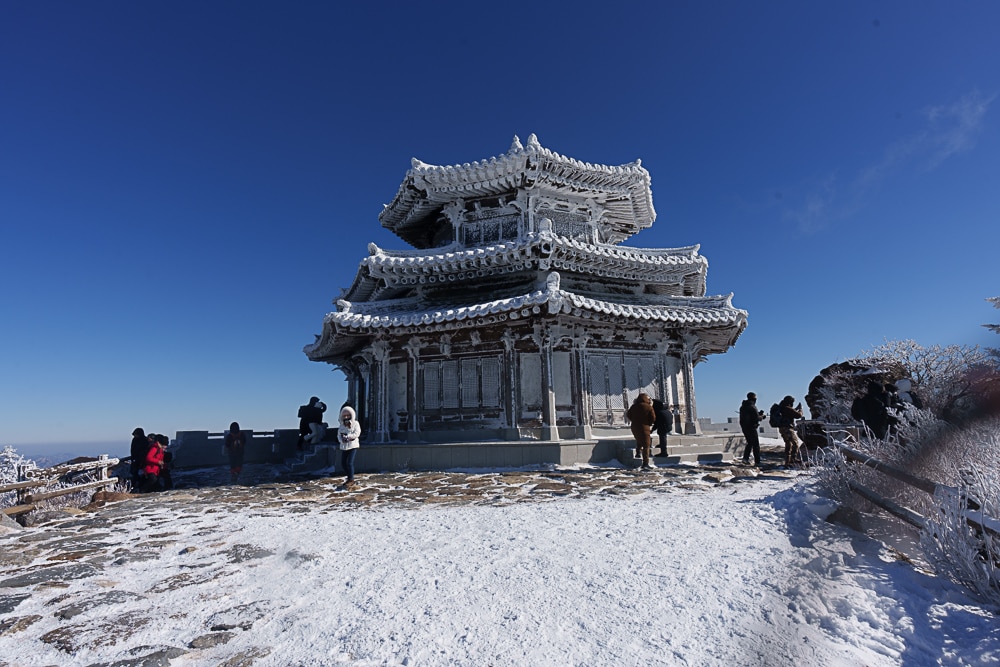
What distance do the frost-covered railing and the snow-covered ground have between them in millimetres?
469

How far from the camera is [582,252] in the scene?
46.2 feet

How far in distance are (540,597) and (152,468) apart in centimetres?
1192

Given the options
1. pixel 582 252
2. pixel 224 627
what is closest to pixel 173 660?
pixel 224 627

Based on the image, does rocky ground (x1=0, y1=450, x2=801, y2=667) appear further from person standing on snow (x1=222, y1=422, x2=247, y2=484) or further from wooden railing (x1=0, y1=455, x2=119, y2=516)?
person standing on snow (x1=222, y1=422, x2=247, y2=484)

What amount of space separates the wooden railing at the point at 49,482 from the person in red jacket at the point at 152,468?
69 cm

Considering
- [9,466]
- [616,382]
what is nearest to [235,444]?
[9,466]

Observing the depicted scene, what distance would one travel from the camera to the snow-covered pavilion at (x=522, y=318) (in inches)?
534

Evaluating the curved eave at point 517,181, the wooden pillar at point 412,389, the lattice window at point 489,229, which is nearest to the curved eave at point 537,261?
the lattice window at point 489,229

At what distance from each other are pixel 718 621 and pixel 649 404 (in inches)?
296

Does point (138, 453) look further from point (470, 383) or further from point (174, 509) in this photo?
point (470, 383)

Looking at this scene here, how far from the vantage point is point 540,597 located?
164 inches

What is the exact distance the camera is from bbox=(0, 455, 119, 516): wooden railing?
8094 mm

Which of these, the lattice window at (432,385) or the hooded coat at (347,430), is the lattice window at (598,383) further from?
the hooded coat at (347,430)

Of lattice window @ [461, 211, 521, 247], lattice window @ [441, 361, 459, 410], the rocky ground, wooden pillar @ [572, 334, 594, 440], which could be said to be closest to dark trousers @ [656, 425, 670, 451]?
the rocky ground
